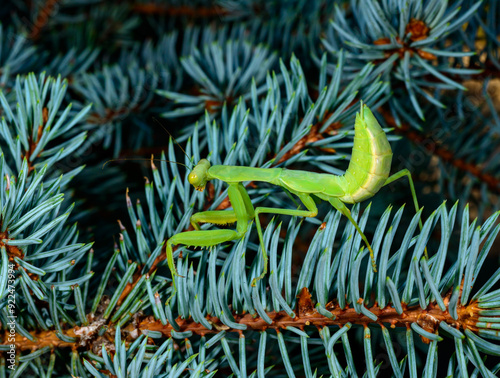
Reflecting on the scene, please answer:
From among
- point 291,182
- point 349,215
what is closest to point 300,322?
point 349,215

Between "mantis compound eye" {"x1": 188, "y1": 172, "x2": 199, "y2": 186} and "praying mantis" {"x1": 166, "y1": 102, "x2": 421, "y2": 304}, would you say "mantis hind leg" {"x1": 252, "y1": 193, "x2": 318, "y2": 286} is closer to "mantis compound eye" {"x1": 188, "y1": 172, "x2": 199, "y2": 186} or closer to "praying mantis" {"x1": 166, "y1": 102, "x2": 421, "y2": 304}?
"praying mantis" {"x1": 166, "y1": 102, "x2": 421, "y2": 304}

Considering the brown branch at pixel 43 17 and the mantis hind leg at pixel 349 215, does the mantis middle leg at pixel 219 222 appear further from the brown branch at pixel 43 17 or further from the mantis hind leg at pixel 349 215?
the brown branch at pixel 43 17

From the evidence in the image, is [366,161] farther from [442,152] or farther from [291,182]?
[442,152]

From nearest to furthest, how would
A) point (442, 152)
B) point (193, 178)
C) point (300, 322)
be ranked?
point (300, 322), point (193, 178), point (442, 152)

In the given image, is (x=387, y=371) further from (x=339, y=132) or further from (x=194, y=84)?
(x=194, y=84)

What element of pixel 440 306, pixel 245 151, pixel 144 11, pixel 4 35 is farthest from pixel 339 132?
pixel 4 35

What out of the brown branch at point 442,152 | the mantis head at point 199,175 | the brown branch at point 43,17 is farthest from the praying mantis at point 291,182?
the brown branch at point 43,17
